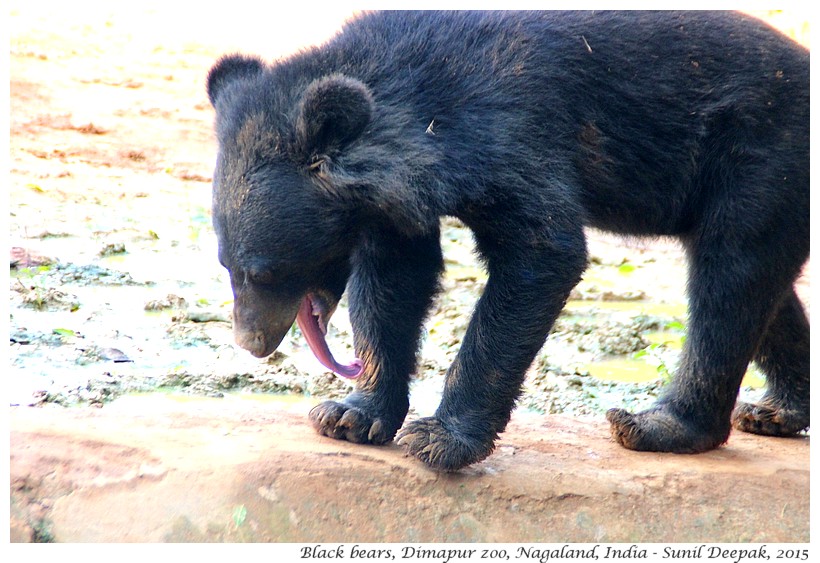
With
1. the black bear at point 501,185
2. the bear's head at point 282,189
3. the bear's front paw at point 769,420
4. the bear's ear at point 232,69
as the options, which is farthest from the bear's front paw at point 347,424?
the bear's front paw at point 769,420

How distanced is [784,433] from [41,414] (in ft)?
11.5

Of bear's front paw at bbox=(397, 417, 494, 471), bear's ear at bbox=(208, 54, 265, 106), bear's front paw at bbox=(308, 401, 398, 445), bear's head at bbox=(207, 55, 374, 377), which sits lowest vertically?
bear's front paw at bbox=(308, 401, 398, 445)

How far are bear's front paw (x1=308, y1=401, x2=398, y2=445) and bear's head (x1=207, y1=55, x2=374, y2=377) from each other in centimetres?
43

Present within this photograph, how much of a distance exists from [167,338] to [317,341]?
185cm

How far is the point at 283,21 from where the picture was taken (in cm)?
1345

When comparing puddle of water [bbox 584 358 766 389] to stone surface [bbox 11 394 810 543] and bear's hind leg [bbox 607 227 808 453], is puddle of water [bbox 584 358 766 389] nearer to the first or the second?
bear's hind leg [bbox 607 227 808 453]

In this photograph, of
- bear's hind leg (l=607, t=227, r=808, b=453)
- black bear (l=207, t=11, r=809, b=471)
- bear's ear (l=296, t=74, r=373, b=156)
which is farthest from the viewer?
bear's hind leg (l=607, t=227, r=808, b=453)

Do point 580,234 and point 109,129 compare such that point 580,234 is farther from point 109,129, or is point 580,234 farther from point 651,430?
point 109,129

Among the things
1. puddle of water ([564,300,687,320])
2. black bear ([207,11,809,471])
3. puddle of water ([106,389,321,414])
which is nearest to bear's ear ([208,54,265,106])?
black bear ([207,11,809,471])

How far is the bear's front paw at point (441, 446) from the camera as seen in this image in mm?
3965

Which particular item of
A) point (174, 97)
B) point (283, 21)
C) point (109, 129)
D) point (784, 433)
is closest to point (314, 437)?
point (784, 433)

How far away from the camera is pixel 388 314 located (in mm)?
4539

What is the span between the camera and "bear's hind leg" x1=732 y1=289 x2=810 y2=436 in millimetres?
5102

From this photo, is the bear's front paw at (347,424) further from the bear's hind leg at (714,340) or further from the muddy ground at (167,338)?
the bear's hind leg at (714,340)
